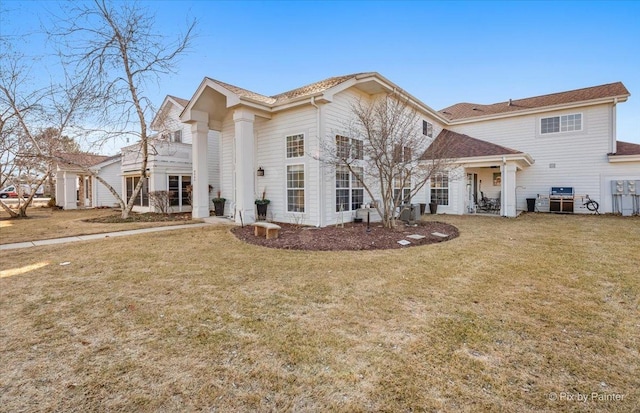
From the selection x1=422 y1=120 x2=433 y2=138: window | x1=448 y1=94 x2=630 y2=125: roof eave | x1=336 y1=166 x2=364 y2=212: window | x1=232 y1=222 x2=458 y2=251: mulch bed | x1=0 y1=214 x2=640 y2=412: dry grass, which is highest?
x1=448 y1=94 x2=630 y2=125: roof eave

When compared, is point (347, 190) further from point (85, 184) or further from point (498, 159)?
point (85, 184)

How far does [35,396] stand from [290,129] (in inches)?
385

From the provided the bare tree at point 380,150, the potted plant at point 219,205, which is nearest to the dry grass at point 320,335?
the bare tree at point 380,150

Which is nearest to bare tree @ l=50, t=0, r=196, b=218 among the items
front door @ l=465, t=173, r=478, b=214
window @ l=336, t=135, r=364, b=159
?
window @ l=336, t=135, r=364, b=159

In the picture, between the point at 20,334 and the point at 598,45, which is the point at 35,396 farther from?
the point at 598,45

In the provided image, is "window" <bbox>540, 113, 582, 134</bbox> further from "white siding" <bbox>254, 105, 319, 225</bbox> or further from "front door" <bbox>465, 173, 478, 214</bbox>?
"white siding" <bbox>254, 105, 319, 225</bbox>

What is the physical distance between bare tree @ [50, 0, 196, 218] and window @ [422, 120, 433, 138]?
39.3 ft

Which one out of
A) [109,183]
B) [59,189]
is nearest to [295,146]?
[109,183]

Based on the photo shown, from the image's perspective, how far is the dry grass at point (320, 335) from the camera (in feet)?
7.00

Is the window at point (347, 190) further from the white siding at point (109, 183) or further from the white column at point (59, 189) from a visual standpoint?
the white column at point (59, 189)

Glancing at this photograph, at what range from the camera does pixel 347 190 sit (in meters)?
11.4

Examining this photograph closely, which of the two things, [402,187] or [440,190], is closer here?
[402,187]

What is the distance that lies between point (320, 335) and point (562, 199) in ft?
59.6

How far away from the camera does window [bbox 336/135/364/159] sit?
35.3 ft
